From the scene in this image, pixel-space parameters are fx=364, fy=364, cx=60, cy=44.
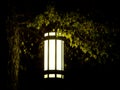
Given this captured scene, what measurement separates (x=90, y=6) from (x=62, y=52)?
3.65 meters

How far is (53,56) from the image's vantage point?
10680mm

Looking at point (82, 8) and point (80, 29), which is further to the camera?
point (82, 8)

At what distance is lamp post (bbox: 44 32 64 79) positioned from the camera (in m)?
10.7

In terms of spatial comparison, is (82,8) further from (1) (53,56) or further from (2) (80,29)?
(1) (53,56)

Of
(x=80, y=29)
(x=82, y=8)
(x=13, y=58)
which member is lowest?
(x=13, y=58)

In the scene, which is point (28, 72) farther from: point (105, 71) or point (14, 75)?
point (14, 75)

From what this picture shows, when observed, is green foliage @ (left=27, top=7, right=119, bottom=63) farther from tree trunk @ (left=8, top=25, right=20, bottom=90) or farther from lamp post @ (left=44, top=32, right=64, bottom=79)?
lamp post @ (left=44, top=32, right=64, bottom=79)

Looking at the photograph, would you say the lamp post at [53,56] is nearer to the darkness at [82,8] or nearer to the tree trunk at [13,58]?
the tree trunk at [13,58]

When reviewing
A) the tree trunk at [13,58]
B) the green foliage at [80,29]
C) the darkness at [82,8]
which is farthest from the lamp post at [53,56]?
the darkness at [82,8]

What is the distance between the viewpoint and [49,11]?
12.9 meters

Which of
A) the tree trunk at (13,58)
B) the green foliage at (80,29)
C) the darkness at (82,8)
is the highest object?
the darkness at (82,8)

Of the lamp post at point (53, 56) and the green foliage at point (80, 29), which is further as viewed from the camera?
the green foliage at point (80, 29)

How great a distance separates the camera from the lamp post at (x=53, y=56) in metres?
10.7

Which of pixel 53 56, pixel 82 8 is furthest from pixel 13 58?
pixel 82 8
